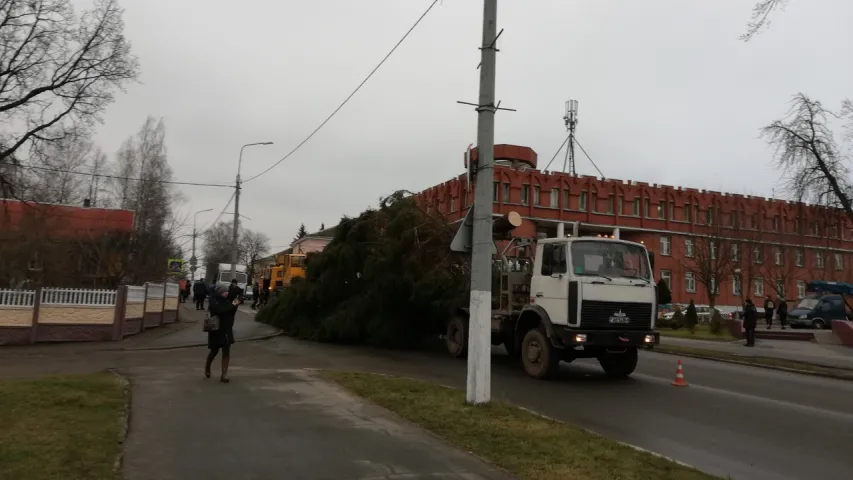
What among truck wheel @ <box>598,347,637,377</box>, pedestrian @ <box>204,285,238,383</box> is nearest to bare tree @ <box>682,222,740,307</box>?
truck wheel @ <box>598,347,637,377</box>

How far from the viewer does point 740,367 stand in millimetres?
16828

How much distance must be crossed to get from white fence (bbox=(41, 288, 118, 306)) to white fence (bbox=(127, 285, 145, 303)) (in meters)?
0.87

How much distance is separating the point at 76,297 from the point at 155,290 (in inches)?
197

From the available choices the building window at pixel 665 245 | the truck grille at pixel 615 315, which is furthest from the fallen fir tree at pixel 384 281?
the building window at pixel 665 245

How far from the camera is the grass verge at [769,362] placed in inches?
610

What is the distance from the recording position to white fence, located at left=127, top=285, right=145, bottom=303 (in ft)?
61.3

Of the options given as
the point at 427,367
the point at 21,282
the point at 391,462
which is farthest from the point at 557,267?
the point at 21,282

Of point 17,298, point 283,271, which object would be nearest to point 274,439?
point 17,298

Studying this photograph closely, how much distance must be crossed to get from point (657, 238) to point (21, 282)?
5352cm

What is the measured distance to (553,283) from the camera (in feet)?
40.2

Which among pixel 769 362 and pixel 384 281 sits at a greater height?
pixel 384 281

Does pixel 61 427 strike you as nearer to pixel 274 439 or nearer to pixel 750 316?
pixel 274 439

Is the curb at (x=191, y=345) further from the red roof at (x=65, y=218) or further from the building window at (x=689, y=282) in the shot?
→ the building window at (x=689, y=282)

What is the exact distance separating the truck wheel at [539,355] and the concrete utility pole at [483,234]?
397cm
